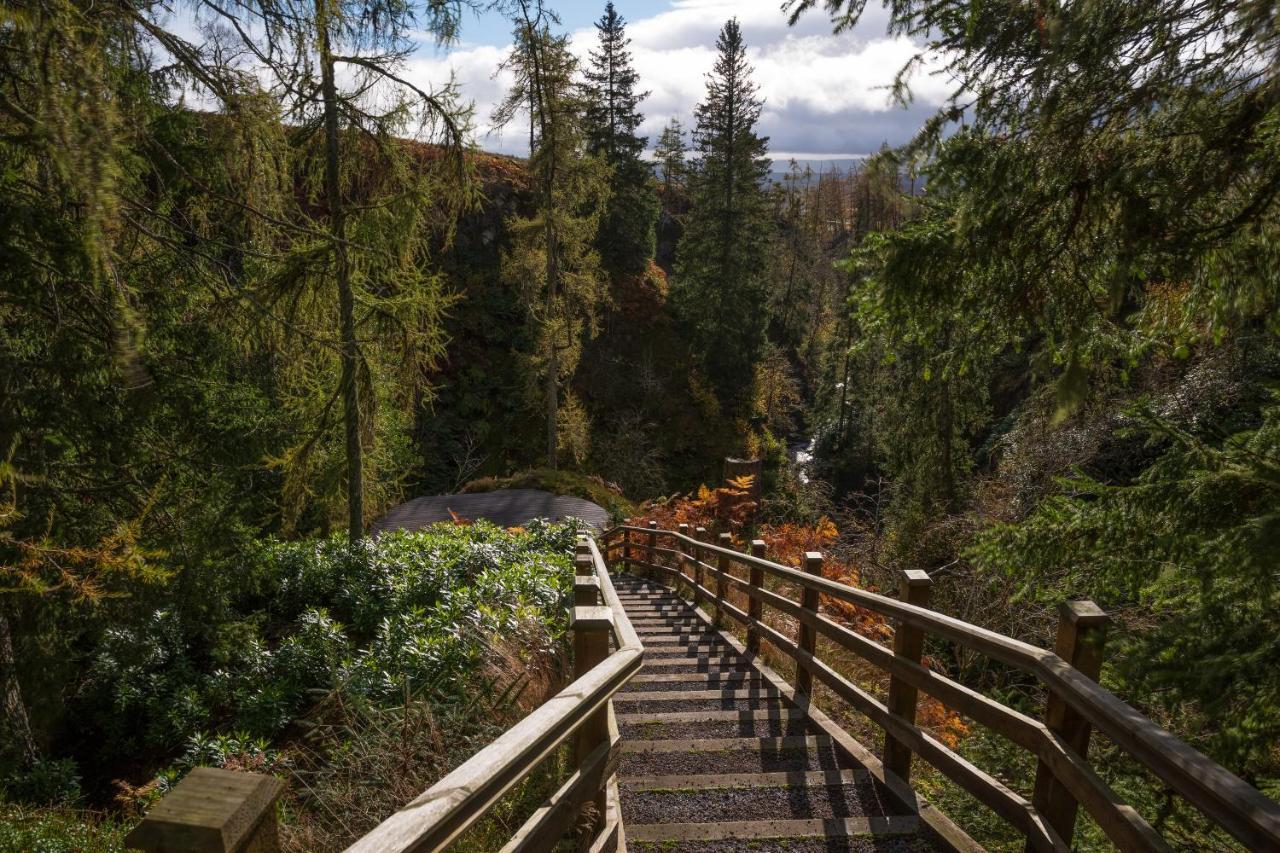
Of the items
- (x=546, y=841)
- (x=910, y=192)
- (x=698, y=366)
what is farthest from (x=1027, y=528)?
(x=698, y=366)

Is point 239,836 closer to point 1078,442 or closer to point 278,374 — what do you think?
point 278,374

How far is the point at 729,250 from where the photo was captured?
3634cm

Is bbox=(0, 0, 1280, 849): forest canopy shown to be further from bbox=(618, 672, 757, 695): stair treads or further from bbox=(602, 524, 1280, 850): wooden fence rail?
bbox=(618, 672, 757, 695): stair treads

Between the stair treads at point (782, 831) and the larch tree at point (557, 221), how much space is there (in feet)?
60.3

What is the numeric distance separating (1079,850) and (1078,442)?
11364 millimetres

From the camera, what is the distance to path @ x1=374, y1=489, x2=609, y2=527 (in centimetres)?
1762

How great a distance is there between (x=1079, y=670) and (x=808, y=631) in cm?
264

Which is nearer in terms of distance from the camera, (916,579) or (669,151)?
(916,579)

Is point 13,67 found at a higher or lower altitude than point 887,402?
higher

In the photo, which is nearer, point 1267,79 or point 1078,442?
point 1267,79

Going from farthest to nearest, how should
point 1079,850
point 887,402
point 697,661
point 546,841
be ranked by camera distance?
point 887,402 → point 697,661 → point 1079,850 → point 546,841

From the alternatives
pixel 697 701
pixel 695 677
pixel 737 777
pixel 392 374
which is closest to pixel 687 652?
pixel 695 677

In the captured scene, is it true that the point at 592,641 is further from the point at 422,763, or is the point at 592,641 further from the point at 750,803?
the point at 422,763

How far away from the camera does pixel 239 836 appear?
111 centimetres
